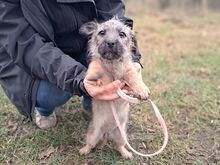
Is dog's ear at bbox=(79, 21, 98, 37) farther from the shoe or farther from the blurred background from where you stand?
the blurred background

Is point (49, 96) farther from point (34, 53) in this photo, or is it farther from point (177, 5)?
point (177, 5)

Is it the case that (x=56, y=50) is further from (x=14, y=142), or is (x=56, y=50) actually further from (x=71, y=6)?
(x=14, y=142)

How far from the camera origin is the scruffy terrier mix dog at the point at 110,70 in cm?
271

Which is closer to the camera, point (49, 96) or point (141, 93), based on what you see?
point (141, 93)

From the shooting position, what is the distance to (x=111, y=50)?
2.72m

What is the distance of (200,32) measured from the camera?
24.6ft

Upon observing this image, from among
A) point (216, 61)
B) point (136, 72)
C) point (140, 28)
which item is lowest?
point (140, 28)

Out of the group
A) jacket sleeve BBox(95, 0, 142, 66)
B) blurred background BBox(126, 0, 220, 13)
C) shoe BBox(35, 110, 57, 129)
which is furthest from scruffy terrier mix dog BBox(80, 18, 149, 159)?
blurred background BBox(126, 0, 220, 13)

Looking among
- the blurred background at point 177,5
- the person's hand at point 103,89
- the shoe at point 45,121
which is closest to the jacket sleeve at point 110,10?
the person's hand at point 103,89

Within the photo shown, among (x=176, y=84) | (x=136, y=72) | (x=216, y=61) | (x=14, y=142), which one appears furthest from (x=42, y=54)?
(x=216, y=61)

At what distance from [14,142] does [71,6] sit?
113cm

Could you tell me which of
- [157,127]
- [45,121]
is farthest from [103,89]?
[157,127]

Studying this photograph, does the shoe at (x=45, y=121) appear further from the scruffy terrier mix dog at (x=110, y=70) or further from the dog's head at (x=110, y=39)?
the dog's head at (x=110, y=39)

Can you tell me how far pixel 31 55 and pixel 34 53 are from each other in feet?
0.09
